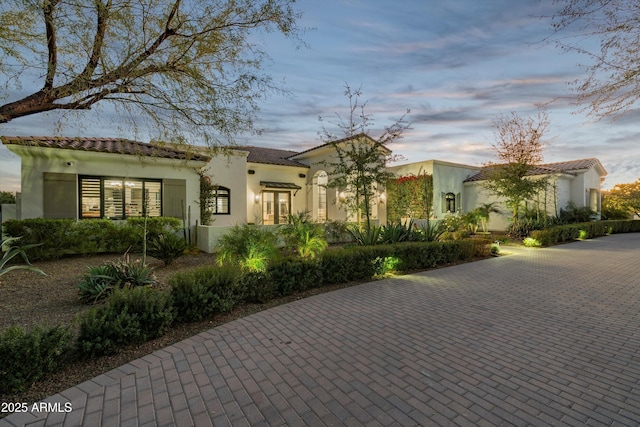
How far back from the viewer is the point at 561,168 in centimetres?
2181

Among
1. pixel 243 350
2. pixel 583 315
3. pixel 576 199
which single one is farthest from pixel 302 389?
pixel 576 199

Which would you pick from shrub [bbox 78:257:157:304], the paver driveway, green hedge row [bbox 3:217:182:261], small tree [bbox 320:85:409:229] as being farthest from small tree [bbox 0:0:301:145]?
green hedge row [bbox 3:217:182:261]

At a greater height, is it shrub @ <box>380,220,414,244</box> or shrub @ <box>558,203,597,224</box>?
shrub @ <box>558,203,597,224</box>

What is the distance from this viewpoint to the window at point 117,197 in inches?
455

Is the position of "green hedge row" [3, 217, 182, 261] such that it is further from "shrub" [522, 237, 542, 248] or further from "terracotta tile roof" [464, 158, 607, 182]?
"terracotta tile roof" [464, 158, 607, 182]

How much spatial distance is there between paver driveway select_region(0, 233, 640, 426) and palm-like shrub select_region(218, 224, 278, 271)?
5.13ft

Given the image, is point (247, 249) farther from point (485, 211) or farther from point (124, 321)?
point (485, 211)

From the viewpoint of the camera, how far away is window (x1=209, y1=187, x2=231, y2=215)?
16.4 meters

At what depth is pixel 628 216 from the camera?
2448 centimetres

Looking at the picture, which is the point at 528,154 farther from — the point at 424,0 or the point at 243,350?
the point at 243,350

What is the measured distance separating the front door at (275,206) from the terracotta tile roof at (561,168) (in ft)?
43.1

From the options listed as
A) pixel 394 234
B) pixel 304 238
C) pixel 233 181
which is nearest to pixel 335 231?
pixel 394 234

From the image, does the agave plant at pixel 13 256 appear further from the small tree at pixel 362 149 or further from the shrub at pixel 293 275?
the small tree at pixel 362 149

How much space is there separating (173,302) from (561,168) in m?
26.9
